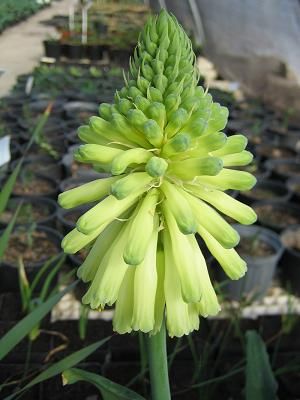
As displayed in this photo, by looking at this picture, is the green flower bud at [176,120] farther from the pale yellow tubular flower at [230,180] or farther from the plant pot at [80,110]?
the plant pot at [80,110]

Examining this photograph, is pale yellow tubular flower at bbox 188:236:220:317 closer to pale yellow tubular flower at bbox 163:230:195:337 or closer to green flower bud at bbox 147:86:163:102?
pale yellow tubular flower at bbox 163:230:195:337

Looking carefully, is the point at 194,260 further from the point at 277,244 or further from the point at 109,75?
the point at 109,75

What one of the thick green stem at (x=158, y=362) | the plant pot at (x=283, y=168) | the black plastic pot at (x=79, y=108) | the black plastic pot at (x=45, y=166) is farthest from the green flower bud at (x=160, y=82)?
the black plastic pot at (x=79, y=108)

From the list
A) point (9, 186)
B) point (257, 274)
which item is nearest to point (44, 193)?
point (257, 274)

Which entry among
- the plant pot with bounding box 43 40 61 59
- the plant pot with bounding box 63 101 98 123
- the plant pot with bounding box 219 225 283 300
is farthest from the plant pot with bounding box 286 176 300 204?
the plant pot with bounding box 43 40 61 59

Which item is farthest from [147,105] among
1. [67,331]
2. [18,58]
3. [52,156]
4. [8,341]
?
[18,58]
